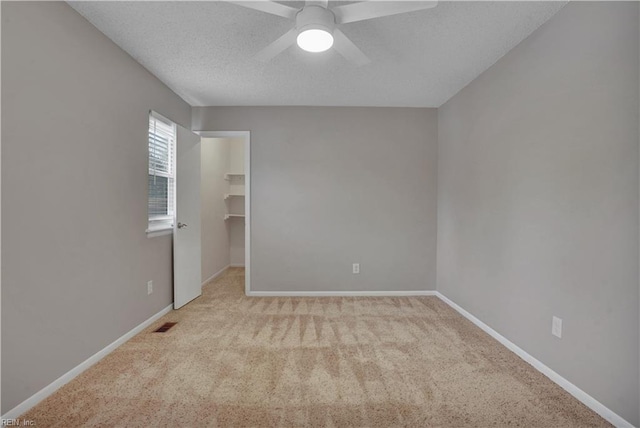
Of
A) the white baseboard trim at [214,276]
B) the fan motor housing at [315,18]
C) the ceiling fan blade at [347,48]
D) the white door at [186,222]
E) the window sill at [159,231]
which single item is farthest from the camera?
the white baseboard trim at [214,276]

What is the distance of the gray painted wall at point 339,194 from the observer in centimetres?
382

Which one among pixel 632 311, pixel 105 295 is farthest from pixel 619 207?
pixel 105 295

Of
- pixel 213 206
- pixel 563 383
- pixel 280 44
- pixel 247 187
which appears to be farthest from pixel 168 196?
pixel 563 383

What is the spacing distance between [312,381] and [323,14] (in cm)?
223

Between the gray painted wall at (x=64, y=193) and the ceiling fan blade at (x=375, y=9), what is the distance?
1709 mm

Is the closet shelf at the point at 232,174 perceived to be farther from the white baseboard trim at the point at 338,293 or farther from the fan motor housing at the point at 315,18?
the fan motor housing at the point at 315,18

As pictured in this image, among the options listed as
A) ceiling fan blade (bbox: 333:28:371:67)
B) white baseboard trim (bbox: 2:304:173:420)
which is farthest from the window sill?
ceiling fan blade (bbox: 333:28:371:67)

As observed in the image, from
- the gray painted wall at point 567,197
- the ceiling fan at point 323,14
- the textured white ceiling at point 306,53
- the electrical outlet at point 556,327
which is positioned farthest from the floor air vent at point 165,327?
the electrical outlet at point 556,327

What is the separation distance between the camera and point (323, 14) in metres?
1.69

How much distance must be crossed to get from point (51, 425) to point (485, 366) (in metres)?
2.63

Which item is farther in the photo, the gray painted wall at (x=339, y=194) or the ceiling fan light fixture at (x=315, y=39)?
the gray painted wall at (x=339, y=194)

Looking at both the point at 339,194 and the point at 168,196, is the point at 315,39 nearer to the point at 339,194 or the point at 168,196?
the point at 339,194

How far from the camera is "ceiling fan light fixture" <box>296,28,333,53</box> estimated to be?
5.63ft

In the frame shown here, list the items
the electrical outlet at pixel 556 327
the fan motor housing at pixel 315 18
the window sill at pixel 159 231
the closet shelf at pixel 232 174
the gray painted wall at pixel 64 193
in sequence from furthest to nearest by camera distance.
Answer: the closet shelf at pixel 232 174, the window sill at pixel 159 231, the electrical outlet at pixel 556 327, the fan motor housing at pixel 315 18, the gray painted wall at pixel 64 193
